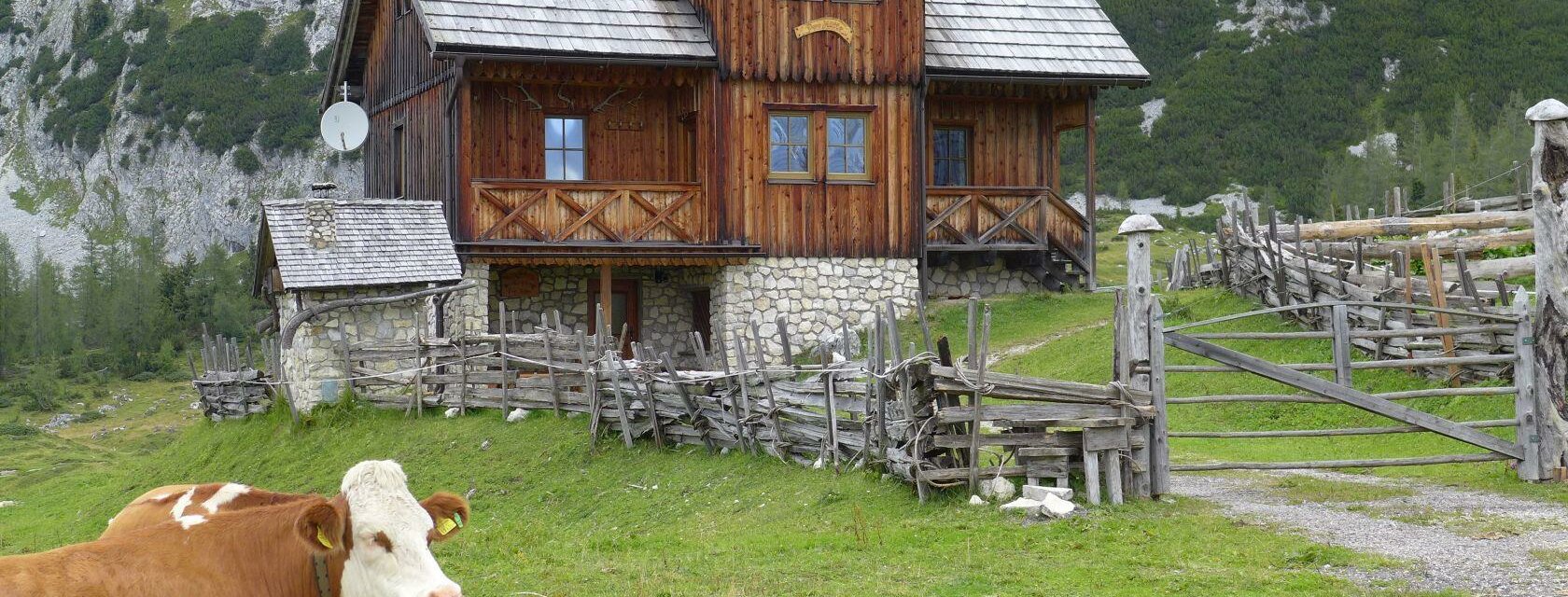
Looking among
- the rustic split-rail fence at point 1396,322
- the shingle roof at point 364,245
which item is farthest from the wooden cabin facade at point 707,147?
the rustic split-rail fence at point 1396,322

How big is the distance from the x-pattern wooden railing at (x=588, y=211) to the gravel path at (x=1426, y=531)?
34.7 feet

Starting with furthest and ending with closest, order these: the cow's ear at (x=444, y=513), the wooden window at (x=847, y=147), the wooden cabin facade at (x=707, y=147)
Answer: the wooden window at (x=847, y=147) → the wooden cabin facade at (x=707, y=147) → the cow's ear at (x=444, y=513)

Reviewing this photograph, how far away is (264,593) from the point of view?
20.6 feet

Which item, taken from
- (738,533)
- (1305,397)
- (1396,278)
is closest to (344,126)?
(738,533)

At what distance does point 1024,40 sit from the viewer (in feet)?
82.7

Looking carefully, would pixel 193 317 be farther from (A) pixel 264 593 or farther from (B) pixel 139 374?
(A) pixel 264 593

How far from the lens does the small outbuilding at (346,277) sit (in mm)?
20422

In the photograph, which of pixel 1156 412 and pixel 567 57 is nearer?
pixel 1156 412

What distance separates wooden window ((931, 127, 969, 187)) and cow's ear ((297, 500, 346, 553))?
20258mm

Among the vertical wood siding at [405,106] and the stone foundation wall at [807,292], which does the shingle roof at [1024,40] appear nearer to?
the stone foundation wall at [807,292]

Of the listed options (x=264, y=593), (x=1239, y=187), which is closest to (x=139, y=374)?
(x=1239, y=187)

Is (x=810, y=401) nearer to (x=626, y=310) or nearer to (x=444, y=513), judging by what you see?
(x=444, y=513)

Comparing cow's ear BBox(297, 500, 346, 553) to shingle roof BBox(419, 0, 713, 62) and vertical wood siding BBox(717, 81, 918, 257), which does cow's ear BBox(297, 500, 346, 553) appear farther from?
vertical wood siding BBox(717, 81, 918, 257)

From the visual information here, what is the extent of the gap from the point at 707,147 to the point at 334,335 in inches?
228
